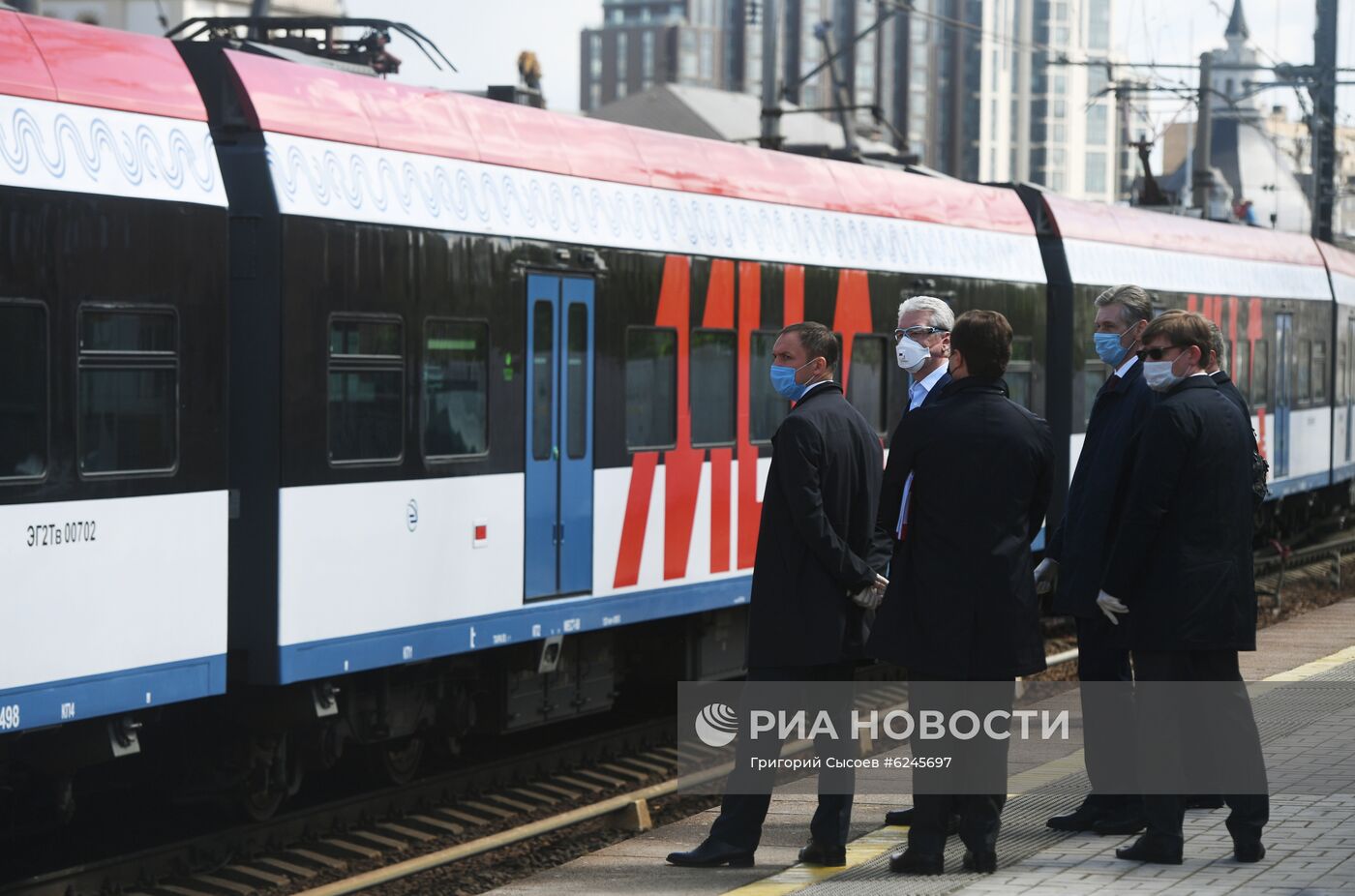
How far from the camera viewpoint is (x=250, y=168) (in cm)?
914

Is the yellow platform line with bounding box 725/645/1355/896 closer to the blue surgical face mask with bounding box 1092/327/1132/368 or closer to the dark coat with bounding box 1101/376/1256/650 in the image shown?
the dark coat with bounding box 1101/376/1256/650

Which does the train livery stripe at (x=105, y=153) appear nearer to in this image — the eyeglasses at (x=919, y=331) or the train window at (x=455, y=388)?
the train window at (x=455, y=388)

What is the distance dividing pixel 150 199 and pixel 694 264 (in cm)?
446

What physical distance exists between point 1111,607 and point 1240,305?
16495 millimetres

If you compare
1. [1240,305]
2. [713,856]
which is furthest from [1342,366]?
[713,856]

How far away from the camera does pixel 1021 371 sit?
17.3 meters

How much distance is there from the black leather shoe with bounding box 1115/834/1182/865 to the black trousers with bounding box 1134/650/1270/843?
2 centimetres

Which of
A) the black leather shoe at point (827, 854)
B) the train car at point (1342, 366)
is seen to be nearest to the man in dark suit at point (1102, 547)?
the black leather shoe at point (827, 854)

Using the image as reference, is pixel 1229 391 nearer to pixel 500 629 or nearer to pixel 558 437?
pixel 500 629

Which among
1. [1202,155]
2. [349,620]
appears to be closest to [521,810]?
[349,620]

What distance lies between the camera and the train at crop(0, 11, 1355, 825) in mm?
8242

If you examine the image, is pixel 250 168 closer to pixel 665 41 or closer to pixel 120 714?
pixel 120 714

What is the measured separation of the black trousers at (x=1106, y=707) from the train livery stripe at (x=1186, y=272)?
10.7 m

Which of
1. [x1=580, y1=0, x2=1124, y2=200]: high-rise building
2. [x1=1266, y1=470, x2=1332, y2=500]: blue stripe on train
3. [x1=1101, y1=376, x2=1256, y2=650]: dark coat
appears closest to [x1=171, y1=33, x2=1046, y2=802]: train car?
[x1=1101, y1=376, x2=1256, y2=650]: dark coat
